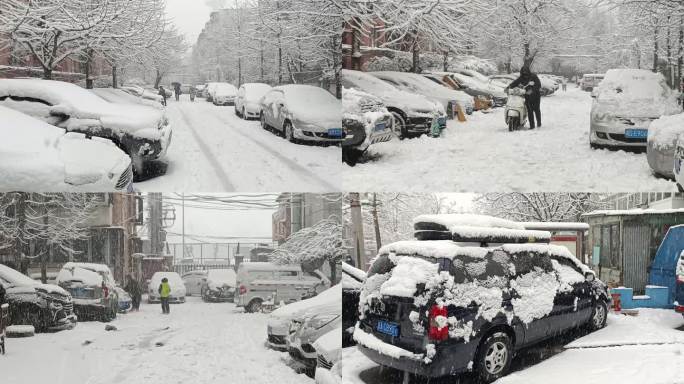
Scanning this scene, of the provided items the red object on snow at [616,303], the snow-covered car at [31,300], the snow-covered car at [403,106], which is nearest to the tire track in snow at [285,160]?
the snow-covered car at [403,106]

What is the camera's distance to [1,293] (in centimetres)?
344

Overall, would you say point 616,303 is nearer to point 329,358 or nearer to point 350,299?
point 350,299

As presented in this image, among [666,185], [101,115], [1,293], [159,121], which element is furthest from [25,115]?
A: [666,185]

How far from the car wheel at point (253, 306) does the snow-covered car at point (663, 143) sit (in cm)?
236

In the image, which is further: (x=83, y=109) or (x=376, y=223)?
(x=376, y=223)

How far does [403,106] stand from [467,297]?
1098mm

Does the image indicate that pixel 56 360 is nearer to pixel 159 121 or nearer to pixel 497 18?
pixel 159 121

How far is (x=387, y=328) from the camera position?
3.16 metres

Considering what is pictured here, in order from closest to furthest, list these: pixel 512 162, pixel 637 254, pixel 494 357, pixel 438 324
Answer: pixel 438 324, pixel 494 357, pixel 512 162, pixel 637 254

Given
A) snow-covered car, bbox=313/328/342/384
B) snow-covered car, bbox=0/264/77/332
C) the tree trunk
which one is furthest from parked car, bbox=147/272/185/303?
the tree trunk

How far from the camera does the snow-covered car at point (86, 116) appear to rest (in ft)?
10.4

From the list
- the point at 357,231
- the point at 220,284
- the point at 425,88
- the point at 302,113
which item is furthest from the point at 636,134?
the point at 220,284

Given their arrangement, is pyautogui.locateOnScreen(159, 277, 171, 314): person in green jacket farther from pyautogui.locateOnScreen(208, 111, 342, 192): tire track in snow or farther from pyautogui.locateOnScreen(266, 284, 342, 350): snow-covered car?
pyautogui.locateOnScreen(208, 111, 342, 192): tire track in snow

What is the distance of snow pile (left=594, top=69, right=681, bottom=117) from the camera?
334 cm
